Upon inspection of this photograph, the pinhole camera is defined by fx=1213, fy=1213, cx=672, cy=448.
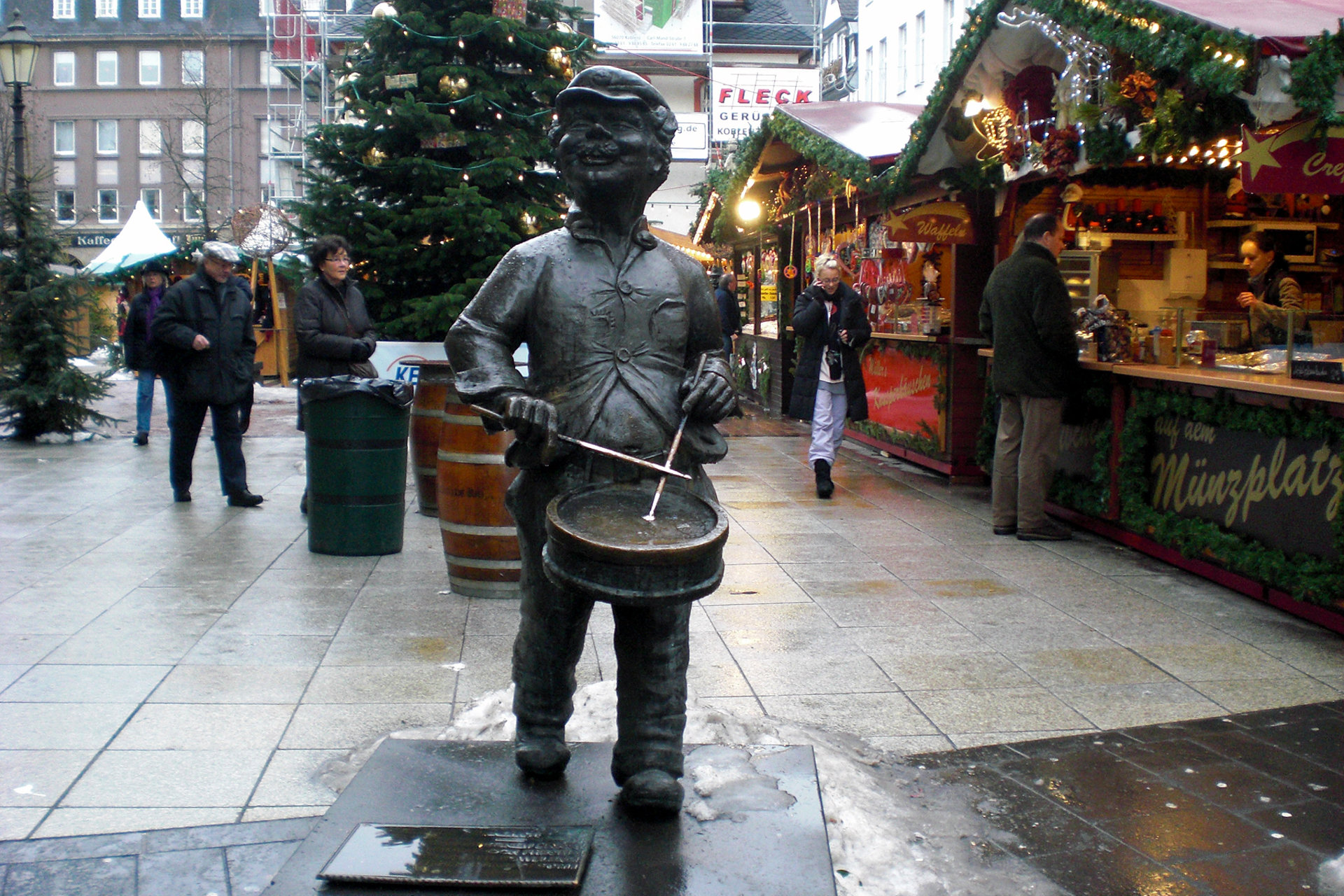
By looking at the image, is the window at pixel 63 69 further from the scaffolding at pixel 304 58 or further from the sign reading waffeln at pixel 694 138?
the sign reading waffeln at pixel 694 138

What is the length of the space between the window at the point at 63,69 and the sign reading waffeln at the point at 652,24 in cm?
3471

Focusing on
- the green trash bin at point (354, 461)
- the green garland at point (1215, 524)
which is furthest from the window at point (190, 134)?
the green garland at point (1215, 524)

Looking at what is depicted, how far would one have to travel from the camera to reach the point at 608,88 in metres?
3.04

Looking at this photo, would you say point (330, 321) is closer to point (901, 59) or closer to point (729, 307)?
point (729, 307)

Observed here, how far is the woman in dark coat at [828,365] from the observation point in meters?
9.30

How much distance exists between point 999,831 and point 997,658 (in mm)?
1808

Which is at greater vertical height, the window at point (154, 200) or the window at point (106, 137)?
the window at point (106, 137)

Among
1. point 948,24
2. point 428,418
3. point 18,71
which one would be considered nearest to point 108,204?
point 948,24

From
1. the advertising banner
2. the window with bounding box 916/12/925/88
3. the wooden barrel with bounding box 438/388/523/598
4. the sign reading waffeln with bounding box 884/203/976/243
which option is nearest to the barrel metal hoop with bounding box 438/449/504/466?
the wooden barrel with bounding box 438/388/523/598

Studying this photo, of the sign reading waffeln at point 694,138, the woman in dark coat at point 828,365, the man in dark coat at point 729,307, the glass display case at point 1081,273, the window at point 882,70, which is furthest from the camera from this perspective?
the window at point 882,70

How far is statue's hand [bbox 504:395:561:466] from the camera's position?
2879mm

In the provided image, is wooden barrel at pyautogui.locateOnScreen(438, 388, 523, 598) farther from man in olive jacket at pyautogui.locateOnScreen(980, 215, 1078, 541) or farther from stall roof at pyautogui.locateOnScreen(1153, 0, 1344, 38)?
stall roof at pyautogui.locateOnScreen(1153, 0, 1344, 38)

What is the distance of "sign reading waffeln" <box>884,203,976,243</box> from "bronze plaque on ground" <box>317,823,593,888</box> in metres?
7.60

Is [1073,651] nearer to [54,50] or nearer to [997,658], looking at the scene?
[997,658]
